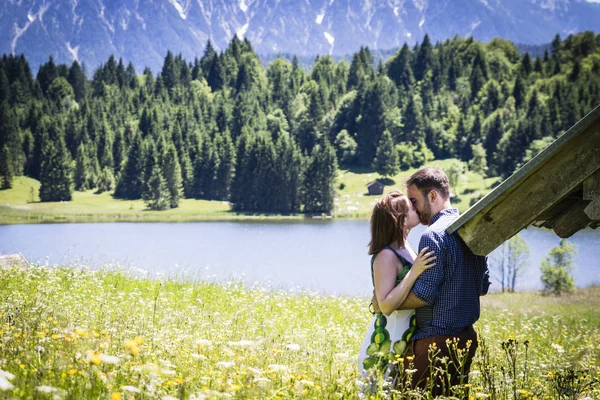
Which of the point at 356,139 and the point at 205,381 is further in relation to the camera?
the point at 356,139

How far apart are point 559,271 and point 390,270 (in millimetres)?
Answer: 27842

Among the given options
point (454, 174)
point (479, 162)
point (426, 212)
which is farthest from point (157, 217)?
point (426, 212)

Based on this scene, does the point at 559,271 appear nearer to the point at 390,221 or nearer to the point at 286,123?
the point at 390,221

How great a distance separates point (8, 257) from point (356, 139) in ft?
460

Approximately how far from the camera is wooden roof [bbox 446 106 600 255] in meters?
4.54

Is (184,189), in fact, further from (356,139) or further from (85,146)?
(356,139)

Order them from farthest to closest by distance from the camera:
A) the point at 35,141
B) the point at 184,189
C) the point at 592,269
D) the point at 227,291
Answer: the point at 35,141, the point at 184,189, the point at 592,269, the point at 227,291

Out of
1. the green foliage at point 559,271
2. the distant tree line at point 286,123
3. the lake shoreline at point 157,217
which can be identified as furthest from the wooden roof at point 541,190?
the distant tree line at point 286,123

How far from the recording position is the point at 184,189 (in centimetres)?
13800

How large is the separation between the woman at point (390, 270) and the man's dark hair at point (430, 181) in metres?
0.17

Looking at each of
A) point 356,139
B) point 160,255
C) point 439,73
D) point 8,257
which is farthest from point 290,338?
point 439,73

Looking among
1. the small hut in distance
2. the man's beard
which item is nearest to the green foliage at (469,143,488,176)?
the small hut in distance

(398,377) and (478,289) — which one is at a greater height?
(478,289)

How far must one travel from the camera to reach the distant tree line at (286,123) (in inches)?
5074
